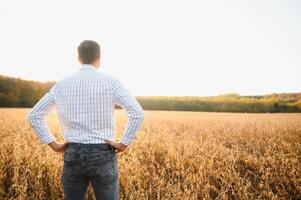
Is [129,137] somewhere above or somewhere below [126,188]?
above

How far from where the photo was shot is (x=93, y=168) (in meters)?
2.19

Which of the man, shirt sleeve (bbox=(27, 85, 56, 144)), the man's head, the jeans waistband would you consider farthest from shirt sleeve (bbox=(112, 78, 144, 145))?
shirt sleeve (bbox=(27, 85, 56, 144))

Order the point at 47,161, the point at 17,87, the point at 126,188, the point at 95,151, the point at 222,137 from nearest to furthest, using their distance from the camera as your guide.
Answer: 1. the point at 95,151
2. the point at 126,188
3. the point at 47,161
4. the point at 222,137
5. the point at 17,87

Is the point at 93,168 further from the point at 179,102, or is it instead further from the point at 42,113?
the point at 179,102

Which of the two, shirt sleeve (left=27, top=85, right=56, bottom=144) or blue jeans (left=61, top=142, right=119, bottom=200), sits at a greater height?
shirt sleeve (left=27, top=85, right=56, bottom=144)

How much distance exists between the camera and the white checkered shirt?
2.22 meters

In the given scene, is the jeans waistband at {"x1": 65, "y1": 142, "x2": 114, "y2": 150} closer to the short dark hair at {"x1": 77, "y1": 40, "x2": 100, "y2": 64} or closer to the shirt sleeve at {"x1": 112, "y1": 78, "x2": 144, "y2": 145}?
the shirt sleeve at {"x1": 112, "y1": 78, "x2": 144, "y2": 145}

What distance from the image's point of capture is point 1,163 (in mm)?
4805

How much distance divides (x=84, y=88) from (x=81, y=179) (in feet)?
2.40

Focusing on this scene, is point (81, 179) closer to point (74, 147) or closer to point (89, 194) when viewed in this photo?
point (74, 147)

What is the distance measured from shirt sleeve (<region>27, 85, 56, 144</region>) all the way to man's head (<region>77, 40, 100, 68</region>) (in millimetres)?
345

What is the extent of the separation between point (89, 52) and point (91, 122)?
564 mm

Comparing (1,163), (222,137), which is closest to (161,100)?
(222,137)

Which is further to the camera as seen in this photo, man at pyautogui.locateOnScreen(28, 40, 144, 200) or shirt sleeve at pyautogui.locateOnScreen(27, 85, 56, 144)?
shirt sleeve at pyautogui.locateOnScreen(27, 85, 56, 144)
